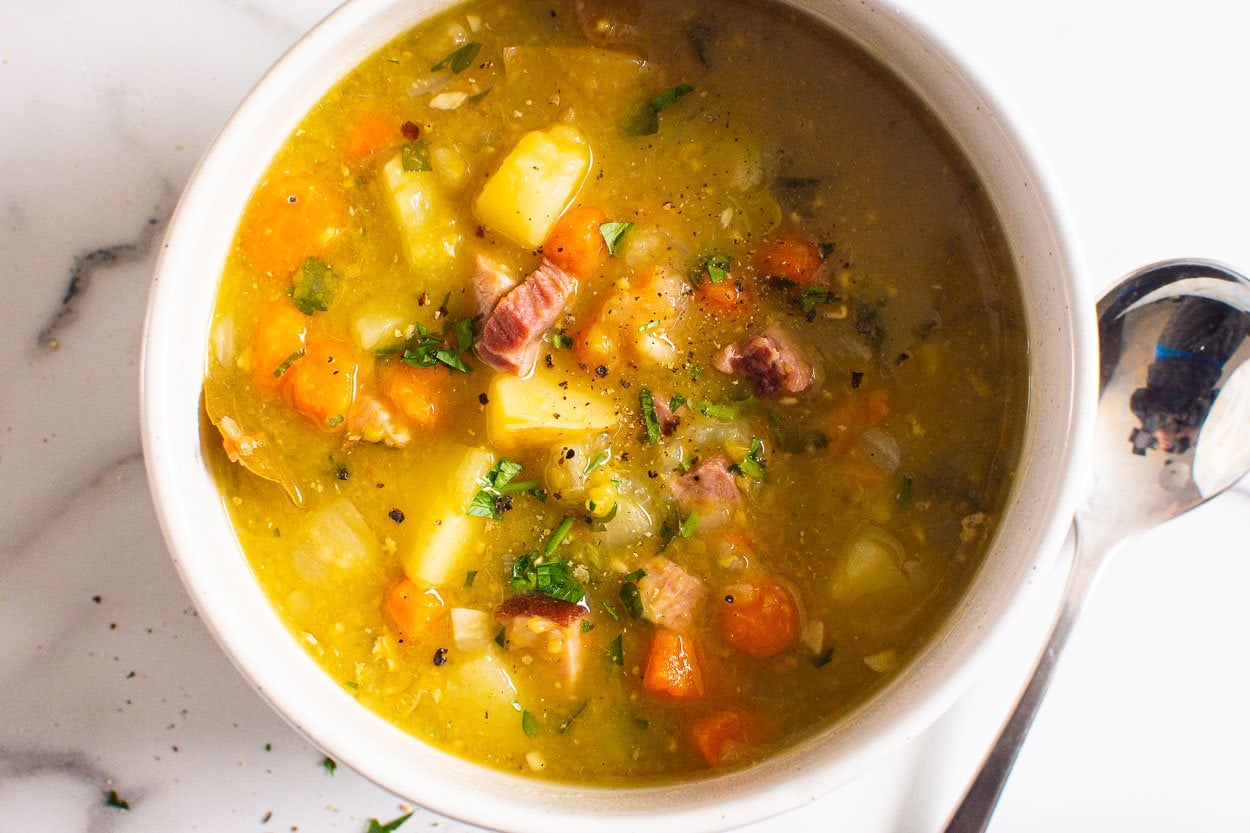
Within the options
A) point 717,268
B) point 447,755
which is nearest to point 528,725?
point 447,755

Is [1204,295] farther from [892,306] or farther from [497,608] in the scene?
[497,608]

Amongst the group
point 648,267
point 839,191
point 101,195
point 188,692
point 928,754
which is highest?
point 839,191

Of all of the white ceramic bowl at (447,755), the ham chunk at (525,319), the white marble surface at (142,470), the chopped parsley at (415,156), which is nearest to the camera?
the white ceramic bowl at (447,755)

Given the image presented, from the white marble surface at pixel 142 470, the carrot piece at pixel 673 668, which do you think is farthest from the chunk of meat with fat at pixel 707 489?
the white marble surface at pixel 142 470

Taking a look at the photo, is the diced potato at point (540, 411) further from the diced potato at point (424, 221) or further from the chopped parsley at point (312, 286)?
the chopped parsley at point (312, 286)

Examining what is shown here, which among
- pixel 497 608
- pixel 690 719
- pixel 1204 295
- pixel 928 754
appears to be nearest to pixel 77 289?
pixel 497 608

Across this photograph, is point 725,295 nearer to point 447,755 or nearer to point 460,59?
point 460,59

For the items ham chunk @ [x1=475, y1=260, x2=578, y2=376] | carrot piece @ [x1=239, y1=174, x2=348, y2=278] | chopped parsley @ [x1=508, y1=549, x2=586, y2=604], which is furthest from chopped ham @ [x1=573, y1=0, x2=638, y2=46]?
chopped parsley @ [x1=508, y1=549, x2=586, y2=604]
